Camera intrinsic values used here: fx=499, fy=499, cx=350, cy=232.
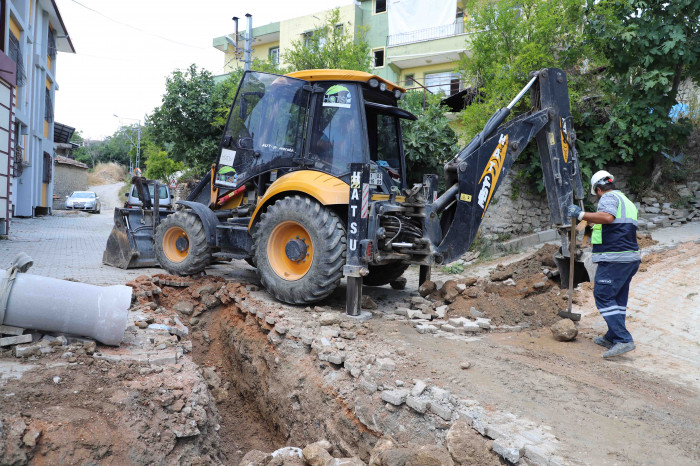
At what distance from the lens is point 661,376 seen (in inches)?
165

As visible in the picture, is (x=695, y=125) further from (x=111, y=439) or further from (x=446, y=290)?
(x=111, y=439)

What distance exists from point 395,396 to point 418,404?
19 cm

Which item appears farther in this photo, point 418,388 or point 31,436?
point 418,388

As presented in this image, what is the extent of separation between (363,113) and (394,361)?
3014 millimetres

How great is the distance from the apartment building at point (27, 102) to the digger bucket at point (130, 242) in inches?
208

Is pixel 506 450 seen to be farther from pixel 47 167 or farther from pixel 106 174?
pixel 106 174

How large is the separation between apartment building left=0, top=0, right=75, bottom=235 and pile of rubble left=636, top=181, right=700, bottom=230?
13976 mm

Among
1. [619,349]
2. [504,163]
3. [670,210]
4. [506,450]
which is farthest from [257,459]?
[670,210]

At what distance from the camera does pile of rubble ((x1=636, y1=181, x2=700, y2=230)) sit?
1047cm

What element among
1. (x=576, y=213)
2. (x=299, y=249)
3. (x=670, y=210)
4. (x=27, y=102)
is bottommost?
(x=299, y=249)

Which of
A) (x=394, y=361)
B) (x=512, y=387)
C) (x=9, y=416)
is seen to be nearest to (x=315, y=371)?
(x=394, y=361)

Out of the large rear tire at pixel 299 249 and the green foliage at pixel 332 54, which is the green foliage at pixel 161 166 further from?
the large rear tire at pixel 299 249

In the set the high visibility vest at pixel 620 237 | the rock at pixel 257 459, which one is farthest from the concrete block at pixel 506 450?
the high visibility vest at pixel 620 237

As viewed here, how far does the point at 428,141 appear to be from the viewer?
1185 cm
